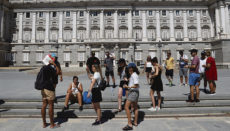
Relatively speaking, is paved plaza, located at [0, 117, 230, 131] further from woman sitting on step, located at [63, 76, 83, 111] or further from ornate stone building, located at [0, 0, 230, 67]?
ornate stone building, located at [0, 0, 230, 67]

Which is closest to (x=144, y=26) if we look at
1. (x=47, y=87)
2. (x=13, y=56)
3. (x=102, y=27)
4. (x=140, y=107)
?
(x=102, y=27)

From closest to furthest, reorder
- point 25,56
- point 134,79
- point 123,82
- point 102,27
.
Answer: point 134,79
point 123,82
point 102,27
point 25,56

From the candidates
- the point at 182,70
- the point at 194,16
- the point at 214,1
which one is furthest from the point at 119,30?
the point at 182,70

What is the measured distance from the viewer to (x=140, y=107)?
4.91 m

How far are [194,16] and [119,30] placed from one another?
18.6m

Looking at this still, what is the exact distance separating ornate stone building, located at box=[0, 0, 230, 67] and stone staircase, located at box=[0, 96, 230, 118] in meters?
26.2

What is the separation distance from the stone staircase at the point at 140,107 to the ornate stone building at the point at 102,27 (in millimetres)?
26154

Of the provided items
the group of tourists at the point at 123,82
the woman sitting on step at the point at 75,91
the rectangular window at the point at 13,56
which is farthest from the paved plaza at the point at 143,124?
the rectangular window at the point at 13,56

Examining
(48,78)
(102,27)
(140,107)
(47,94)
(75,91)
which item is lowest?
(140,107)

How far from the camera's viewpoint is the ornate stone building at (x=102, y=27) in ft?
104

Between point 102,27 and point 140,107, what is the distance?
29243 millimetres

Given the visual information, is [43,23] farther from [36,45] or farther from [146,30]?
[146,30]

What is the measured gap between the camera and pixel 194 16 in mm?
32344

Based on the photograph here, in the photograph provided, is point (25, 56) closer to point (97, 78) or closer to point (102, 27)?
point (102, 27)
